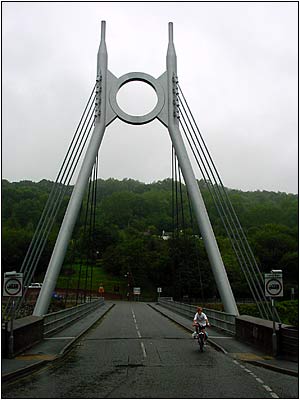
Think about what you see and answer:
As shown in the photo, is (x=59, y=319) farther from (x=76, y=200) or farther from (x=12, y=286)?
(x=12, y=286)

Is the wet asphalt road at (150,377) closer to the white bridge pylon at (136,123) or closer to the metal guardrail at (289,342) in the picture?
the metal guardrail at (289,342)

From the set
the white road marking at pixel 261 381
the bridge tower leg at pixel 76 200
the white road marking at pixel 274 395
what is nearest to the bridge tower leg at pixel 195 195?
the bridge tower leg at pixel 76 200

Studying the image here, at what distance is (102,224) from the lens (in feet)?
372

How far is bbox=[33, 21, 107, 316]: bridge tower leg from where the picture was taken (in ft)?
72.1

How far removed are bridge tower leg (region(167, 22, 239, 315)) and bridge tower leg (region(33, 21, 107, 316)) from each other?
342 centimetres

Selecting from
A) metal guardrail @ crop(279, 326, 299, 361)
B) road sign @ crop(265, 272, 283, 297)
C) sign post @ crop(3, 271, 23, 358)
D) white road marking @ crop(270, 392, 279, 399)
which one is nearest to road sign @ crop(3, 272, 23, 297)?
sign post @ crop(3, 271, 23, 358)

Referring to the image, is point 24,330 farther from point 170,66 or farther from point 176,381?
point 170,66

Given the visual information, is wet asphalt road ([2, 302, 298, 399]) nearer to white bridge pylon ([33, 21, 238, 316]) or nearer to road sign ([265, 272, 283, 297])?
road sign ([265, 272, 283, 297])

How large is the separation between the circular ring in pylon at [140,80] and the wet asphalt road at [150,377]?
13.7m

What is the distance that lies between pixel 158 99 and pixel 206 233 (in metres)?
7.95

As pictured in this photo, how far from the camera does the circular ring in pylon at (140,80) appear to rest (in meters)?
27.1

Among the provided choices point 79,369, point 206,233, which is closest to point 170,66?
point 206,233

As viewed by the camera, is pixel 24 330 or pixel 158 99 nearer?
→ pixel 24 330

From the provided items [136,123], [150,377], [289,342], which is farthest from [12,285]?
[136,123]
